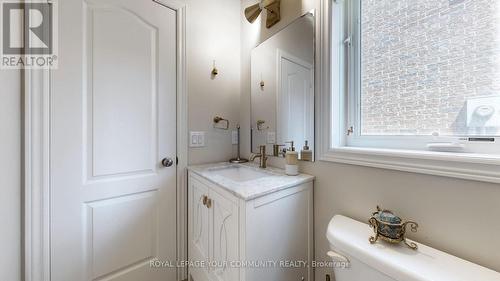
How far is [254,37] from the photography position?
1631mm

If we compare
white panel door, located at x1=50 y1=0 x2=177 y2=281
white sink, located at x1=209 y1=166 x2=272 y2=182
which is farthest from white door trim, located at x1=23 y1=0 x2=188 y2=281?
white sink, located at x1=209 y1=166 x2=272 y2=182

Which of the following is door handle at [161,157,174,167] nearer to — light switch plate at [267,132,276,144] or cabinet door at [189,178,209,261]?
cabinet door at [189,178,209,261]

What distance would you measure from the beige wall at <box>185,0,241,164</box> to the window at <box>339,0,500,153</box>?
3.02ft

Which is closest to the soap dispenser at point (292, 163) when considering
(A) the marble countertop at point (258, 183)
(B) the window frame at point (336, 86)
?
(A) the marble countertop at point (258, 183)

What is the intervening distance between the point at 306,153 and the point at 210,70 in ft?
3.18

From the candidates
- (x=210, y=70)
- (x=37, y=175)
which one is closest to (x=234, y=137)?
(x=210, y=70)

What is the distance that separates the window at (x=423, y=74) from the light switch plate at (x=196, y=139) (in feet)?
3.25

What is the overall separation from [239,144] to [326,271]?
42.9 inches

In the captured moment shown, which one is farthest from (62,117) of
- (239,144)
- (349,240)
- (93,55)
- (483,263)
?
(483,263)

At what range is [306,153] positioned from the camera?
1212mm

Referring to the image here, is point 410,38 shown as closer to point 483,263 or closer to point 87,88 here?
point 483,263

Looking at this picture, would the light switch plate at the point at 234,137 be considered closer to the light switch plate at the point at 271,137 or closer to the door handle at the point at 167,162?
the light switch plate at the point at 271,137

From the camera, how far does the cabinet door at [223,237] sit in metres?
0.92

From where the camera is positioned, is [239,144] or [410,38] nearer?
[410,38]
